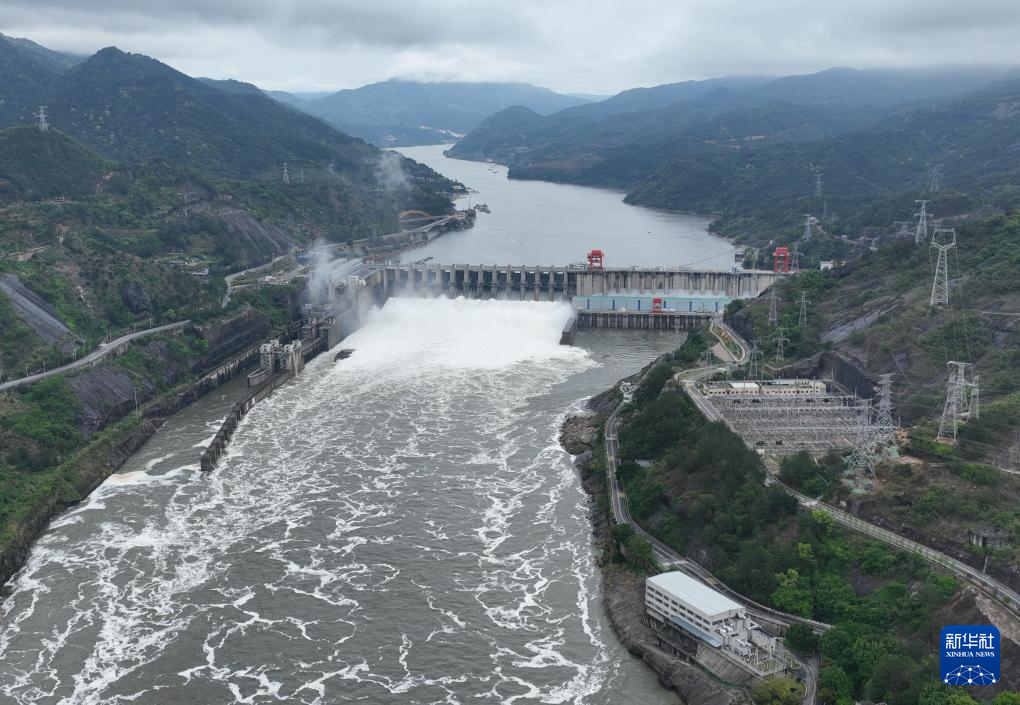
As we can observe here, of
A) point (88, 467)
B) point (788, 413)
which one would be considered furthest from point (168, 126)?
point (788, 413)

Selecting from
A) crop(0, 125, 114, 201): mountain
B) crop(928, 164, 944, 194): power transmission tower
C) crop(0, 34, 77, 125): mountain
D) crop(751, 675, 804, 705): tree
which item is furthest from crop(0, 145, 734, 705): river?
crop(0, 34, 77, 125): mountain

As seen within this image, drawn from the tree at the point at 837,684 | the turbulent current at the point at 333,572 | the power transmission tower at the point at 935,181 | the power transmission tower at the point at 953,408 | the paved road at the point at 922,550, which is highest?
the power transmission tower at the point at 935,181

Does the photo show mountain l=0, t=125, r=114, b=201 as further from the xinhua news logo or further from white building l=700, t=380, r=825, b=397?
the xinhua news logo

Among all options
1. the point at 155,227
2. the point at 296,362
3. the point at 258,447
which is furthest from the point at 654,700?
the point at 155,227

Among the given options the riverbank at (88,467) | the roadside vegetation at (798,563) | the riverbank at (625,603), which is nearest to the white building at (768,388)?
the roadside vegetation at (798,563)

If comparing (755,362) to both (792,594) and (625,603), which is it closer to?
(625,603)

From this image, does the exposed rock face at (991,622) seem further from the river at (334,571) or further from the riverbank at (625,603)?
the river at (334,571)
